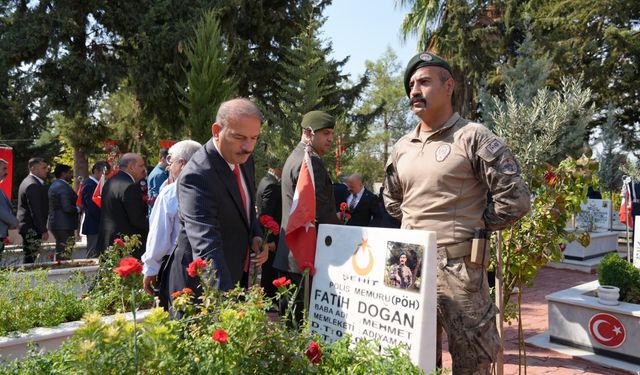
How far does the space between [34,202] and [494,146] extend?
803 centimetres

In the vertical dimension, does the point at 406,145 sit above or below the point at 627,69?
below

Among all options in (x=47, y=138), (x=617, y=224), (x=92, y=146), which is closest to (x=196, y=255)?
(x=92, y=146)

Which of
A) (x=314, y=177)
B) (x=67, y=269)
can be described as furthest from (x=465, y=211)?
(x=67, y=269)

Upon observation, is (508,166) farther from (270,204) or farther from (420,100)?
(270,204)

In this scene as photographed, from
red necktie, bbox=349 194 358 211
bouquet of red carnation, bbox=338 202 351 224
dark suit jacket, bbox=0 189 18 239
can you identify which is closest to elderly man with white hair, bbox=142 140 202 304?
bouquet of red carnation, bbox=338 202 351 224

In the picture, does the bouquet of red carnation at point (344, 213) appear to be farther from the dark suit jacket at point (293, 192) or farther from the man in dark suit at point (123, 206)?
the man in dark suit at point (123, 206)

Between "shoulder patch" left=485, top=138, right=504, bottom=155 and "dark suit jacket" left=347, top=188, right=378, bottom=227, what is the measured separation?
17.0ft

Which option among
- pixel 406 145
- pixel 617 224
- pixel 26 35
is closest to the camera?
pixel 406 145

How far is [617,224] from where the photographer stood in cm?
1600

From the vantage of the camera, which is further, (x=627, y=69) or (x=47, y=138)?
(x=47, y=138)

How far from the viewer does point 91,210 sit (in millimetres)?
7594

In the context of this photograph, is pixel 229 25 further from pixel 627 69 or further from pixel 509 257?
pixel 627 69

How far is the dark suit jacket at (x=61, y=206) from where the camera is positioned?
7.81 metres

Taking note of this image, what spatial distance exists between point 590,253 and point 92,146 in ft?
50.1
